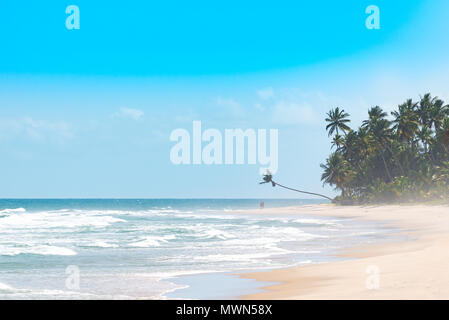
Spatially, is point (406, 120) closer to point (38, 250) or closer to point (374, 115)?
point (374, 115)

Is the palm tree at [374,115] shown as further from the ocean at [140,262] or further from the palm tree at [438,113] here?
the ocean at [140,262]

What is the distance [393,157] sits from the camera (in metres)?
70.4

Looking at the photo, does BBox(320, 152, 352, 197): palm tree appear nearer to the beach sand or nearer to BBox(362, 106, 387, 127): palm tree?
BBox(362, 106, 387, 127): palm tree

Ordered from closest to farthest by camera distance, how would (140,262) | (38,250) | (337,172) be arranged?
(140,262) < (38,250) < (337,172)

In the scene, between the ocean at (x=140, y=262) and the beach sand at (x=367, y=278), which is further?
the ocean at (x=140, y=262)

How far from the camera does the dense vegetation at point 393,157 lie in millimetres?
63000

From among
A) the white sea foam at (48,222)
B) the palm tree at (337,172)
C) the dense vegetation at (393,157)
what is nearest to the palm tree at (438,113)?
the dense vegetation at (393,157)

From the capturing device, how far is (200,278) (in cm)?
1297

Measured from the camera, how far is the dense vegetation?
63.0 m

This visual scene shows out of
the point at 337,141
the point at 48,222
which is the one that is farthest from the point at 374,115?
the point at 48,222

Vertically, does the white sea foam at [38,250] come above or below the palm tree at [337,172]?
below
